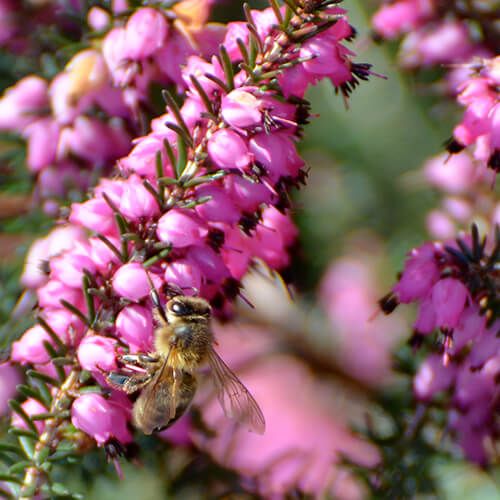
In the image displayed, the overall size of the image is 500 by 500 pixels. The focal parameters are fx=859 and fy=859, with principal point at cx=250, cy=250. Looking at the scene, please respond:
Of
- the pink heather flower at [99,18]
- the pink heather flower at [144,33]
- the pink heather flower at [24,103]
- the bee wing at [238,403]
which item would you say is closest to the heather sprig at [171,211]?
the pink heather flower at [144,33]

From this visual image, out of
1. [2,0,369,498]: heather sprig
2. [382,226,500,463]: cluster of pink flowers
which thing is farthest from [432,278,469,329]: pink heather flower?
[2,0,369,498]: heather sprig

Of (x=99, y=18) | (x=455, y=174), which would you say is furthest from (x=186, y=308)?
(x=455, y=174)

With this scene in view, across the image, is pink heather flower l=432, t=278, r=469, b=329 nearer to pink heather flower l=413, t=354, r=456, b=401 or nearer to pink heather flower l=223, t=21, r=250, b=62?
pink heather flower l=413, t=354, r=456, b=401

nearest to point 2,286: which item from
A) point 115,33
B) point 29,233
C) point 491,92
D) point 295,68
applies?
point 29,233

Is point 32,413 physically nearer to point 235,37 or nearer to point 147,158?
point 147,158

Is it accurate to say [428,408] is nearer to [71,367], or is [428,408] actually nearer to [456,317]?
[456,317]
